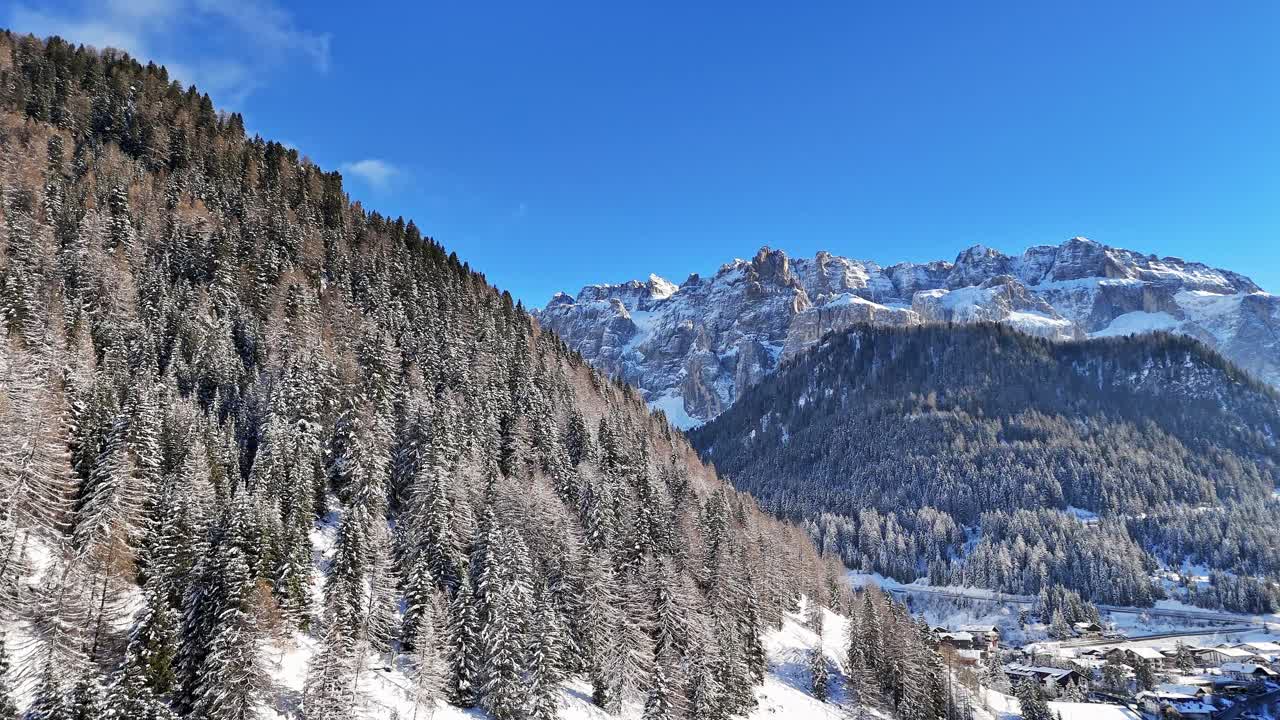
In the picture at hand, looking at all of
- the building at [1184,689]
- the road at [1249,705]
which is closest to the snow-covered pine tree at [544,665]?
the road at [1249,705]

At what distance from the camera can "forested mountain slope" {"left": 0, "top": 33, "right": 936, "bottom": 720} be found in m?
42.9

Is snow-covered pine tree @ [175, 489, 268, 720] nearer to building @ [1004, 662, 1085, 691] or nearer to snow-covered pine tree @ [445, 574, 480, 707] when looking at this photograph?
snow-covered pine tree @ [445, 574, 480, 707]

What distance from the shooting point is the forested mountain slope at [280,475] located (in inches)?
1690

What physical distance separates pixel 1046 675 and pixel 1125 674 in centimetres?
1486

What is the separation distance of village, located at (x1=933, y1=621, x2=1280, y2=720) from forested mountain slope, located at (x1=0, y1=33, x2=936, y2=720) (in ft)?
114

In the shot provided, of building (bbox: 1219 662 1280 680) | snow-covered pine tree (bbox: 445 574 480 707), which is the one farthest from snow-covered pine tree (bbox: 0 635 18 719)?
building (bbox: 1219 662 1280 680)

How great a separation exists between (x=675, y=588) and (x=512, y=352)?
5835 centimetres

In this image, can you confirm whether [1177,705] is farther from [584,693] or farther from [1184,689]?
[584,693]

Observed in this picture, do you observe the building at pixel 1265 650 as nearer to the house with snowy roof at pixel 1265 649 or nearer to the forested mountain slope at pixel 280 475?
the house with snowy roof at pixel 1265 649

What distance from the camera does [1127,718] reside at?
106 metres

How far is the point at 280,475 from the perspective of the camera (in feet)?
199

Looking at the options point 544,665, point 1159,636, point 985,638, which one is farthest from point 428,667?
point 1159,636

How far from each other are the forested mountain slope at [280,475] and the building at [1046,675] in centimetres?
4012

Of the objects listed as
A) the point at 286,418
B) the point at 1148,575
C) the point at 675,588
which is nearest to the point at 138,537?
the point at 286,418
